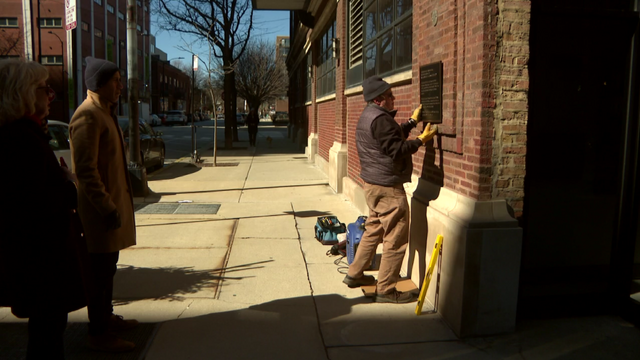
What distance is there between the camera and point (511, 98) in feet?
13.7

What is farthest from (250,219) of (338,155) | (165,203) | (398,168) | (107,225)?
(107,225)

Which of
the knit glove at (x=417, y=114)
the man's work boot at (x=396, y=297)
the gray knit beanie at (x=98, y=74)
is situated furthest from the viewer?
the knit glove at (x=417, y=114)

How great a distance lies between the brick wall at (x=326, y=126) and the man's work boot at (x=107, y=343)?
9.24 metres

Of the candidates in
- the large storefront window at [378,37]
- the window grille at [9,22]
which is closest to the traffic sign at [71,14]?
the large storefront window at [378,37]

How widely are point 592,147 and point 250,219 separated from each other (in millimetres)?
4909

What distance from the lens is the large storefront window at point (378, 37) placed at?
261 inches

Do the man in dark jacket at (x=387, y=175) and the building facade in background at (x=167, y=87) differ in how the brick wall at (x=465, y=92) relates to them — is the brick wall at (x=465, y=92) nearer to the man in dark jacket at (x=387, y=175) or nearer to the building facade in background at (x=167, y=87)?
the man in dark jacket at (x=387, y=175)

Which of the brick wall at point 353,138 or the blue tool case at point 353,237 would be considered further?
the brick wall at point 353,138

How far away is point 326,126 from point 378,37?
6291 millimetres

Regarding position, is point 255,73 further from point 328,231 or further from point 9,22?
point 328,231

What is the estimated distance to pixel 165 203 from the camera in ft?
32.1

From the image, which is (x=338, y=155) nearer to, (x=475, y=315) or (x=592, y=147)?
(x=592, y=147)

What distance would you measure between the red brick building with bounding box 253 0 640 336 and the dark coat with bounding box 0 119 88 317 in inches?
106

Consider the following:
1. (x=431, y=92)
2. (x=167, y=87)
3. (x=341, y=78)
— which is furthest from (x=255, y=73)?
(x=431, y=92)
